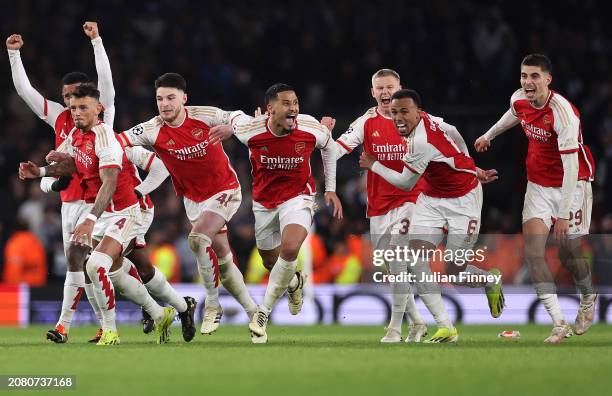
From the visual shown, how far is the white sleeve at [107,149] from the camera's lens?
10859 mm

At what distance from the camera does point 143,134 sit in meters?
12.1

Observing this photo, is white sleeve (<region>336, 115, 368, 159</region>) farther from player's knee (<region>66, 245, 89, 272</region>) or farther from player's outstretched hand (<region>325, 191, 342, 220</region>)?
player's knee (<region>66, 245, 89, 272</region>)

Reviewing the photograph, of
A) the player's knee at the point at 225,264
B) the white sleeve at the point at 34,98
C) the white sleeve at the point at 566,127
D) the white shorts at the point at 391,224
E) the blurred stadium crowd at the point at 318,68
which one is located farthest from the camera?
the blurred stadium crowd at the point at 318,68

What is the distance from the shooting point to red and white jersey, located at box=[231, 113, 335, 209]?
463 inches

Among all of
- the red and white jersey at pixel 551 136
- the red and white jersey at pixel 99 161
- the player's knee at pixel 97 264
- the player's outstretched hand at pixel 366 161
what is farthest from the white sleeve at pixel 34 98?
the red and white jersey at pixel 551 136

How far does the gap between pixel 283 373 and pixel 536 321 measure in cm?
961

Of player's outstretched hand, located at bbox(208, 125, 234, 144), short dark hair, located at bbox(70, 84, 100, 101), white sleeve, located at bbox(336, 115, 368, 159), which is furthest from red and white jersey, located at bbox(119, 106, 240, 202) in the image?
white sleeve, located at bbox(336, 115, 368, 159)

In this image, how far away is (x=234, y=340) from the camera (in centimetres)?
1234

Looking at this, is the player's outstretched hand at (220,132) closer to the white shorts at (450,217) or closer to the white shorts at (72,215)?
the white shorts at (72,215)

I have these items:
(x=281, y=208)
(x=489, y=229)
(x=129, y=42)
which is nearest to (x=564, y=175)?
(x=281, y=208)

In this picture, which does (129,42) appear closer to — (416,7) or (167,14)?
(167,14)

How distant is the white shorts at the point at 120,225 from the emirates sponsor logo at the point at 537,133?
3.85 metres

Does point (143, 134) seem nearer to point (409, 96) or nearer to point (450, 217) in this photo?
point (409, 96)

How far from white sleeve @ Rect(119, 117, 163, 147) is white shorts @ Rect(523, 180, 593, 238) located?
3.72 metres
